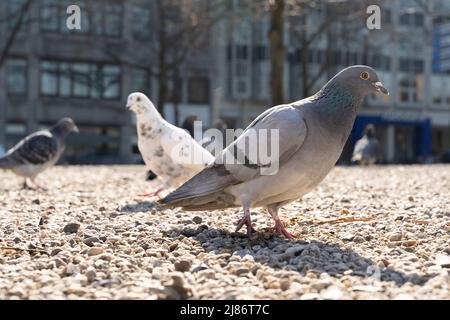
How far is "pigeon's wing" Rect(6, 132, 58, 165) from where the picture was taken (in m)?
10.1

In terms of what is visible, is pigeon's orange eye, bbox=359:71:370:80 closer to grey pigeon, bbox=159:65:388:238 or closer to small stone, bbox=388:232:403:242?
grey pigeon, bbox=159:65:388:238

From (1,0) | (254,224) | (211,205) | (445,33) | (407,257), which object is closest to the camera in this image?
(407,257)

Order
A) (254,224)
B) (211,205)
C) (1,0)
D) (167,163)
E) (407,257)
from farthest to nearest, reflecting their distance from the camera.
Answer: (1,0) < (167,163) < (254,224) < (211,205) < (407,257)

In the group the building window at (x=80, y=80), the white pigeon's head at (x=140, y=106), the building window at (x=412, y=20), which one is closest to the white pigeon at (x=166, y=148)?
the white pigeon's head at (x=140, y=106)

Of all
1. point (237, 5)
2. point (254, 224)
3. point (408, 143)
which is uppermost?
point (237, 5)

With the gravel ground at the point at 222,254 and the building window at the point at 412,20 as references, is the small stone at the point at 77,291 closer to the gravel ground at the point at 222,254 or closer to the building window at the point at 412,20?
the gravel ground at the point at 222,254

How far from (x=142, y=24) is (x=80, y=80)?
4527mm

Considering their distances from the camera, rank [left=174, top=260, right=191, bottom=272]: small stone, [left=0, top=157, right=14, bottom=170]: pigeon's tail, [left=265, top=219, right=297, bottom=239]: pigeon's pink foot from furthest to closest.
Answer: [left=0, top=157, right=14, bottom=170]: pigeon's tail, [left=265, top=219, right=297, bottom=239]: pigeon's pink foot, [left=174, top=260, right=191, bottom=272]: small stone

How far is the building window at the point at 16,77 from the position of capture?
3725 centimetres

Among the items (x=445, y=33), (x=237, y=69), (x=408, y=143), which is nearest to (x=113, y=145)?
(x=237, y=69)

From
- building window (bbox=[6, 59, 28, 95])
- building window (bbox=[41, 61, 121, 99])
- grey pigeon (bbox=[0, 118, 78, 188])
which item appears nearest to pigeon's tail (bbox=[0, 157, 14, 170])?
grey pigeon (bbox=[0, 118, 78, 188])

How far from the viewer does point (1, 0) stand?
36406 mm
